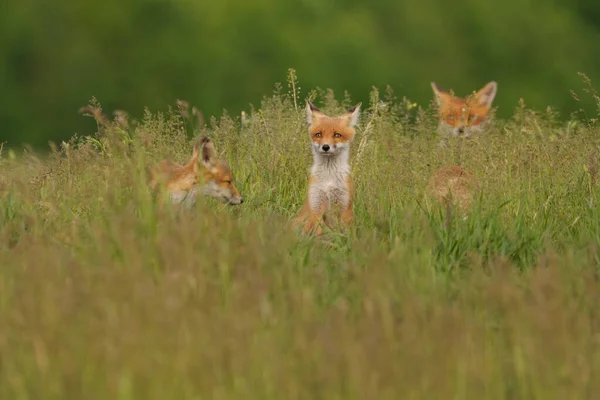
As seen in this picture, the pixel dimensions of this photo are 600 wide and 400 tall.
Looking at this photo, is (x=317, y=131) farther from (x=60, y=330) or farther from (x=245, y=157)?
(x=60, y=330)

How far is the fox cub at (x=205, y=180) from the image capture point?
6234mm

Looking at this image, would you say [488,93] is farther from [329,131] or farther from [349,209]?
[349,209]

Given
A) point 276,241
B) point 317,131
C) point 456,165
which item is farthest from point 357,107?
point 276,241

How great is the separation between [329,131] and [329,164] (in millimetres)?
230

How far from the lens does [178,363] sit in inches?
109

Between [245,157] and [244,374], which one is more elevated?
[245,157]

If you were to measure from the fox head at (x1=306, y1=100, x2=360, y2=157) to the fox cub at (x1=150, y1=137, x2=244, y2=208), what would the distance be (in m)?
0.68

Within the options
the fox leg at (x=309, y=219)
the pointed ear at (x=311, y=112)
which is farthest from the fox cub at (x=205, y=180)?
the pointed ear at (x=311, y=112)

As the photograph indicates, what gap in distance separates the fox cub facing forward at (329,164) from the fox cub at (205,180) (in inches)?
20.0

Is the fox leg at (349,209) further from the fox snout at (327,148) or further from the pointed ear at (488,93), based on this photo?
the pointed ear at (488,93)

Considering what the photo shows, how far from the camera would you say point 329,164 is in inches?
266

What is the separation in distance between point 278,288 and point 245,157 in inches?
154

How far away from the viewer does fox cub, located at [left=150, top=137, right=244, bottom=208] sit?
20.5ft

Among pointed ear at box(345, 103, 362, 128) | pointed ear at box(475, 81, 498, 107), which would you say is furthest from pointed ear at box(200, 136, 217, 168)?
pointed ear at box(475, 81, 498, 107)
